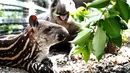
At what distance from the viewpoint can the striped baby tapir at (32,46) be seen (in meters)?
1.30

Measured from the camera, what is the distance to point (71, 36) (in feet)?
6.48

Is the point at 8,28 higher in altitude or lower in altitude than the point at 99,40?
lower

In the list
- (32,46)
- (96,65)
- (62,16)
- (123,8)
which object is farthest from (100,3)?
(62,16)

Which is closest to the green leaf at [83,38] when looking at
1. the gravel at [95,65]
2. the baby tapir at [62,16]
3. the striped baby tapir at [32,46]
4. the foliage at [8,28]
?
the gravel at [95,65]

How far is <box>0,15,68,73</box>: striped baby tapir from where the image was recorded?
1302 mm

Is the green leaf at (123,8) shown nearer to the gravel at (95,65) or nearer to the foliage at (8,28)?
the gravel at (95,65)

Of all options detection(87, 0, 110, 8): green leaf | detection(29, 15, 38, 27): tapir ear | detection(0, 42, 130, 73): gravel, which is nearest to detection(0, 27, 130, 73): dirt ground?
detection(0, 42, 130, 73): gravel

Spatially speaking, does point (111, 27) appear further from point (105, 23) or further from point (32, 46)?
point (32, 46)

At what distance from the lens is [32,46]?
1328 mm

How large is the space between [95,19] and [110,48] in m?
0.79

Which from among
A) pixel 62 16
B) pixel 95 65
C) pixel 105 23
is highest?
pixel 105 23

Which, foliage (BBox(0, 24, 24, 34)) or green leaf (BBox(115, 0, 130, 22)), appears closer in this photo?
green leaf (BBox(115, 0, 130, 22))

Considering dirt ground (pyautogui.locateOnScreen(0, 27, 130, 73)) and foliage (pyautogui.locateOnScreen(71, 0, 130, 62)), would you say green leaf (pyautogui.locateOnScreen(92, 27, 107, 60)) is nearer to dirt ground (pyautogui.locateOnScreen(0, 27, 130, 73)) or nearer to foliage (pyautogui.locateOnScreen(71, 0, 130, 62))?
foliage (pyautogui.locateOnScreen(71, 0, 130, 62))

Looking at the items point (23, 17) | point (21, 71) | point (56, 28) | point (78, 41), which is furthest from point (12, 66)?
point (23, 17)
